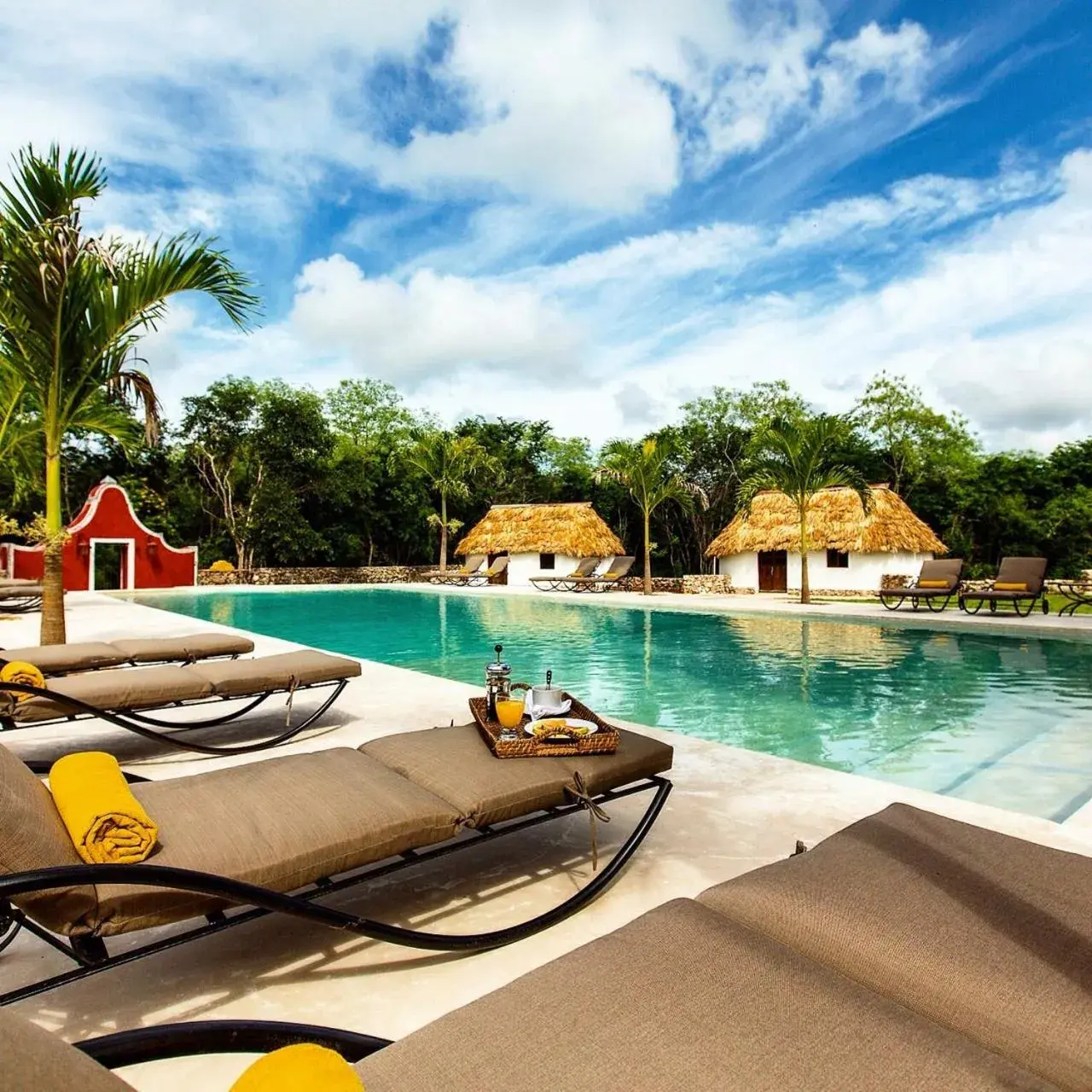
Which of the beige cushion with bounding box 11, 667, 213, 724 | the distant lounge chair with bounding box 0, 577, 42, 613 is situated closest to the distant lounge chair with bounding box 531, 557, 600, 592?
the distant lounge chair with bounding box 0, 577, 42, 613

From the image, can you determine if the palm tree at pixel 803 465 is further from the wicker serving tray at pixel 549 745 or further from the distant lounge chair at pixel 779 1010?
the distant lounge chair at pixel 779 1010

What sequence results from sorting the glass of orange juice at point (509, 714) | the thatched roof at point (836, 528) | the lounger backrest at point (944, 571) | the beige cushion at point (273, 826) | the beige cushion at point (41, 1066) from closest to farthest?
the beige cushion at point (41, 1066)
the beige cushion at point (273, 826)
the glass of orange juice at point (509, 714)
the lounger backrest at point (944, 571)
the thatched roof at point (836, 528)

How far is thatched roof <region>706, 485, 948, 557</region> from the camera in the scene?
70.2 ft

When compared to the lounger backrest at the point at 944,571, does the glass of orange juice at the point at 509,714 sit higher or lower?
lower

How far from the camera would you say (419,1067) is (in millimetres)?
1163

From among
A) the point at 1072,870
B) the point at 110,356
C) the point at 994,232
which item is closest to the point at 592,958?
the point at 1072,870

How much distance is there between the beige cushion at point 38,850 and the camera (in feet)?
5.54

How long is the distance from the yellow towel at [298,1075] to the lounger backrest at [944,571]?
15852 millimetres

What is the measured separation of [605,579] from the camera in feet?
74.3

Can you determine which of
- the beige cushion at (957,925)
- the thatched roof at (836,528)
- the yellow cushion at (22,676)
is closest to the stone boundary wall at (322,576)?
the thatched roof at (836,528)

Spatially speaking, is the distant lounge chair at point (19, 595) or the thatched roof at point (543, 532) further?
the thatched roof at point (543, 532)

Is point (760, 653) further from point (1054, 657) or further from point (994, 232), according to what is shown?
point (994, 232)

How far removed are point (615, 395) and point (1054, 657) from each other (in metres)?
51.7

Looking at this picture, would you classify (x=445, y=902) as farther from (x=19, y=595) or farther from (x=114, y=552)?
(x=114, y=552)
